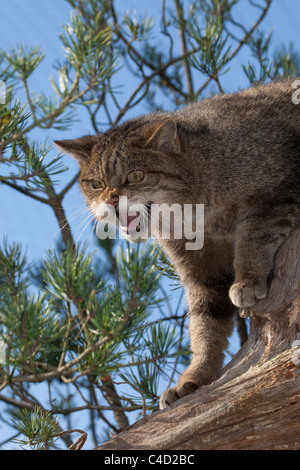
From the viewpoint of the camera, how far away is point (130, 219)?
62.7 inches

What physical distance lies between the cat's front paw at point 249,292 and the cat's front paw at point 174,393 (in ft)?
0.89

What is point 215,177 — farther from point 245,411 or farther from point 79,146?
point 245,411

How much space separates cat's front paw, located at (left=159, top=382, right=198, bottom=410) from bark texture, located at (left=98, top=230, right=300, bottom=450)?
17cm

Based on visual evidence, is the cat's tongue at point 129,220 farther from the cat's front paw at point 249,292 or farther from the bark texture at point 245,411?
the bark texture at point 245,411

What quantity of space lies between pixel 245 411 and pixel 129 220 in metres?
0.62

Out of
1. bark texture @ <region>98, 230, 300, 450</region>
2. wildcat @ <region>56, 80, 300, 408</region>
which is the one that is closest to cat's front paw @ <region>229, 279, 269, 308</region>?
wildcat @ <region>56, 80, 300, 408</region>

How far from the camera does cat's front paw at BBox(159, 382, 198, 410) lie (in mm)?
1500

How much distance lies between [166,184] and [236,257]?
0.29 m

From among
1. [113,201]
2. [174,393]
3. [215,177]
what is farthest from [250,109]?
[174,393]

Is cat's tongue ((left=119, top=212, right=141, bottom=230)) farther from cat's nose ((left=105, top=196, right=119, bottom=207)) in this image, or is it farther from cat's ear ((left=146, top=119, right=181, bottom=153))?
cat's ear ((left=146, top=119, right=181, bottom=153))

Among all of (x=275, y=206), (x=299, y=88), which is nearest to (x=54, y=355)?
(x=275, y=206)

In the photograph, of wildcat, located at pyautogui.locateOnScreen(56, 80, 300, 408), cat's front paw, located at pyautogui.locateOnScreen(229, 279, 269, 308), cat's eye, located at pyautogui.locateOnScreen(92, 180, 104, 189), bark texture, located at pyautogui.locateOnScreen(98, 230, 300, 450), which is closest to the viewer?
bark texture, located at pyautogui.locateOnScreen(98, 230, 300, 450)

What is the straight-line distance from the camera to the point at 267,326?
1.39 m

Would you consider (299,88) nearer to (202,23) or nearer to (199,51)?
(199,51)
